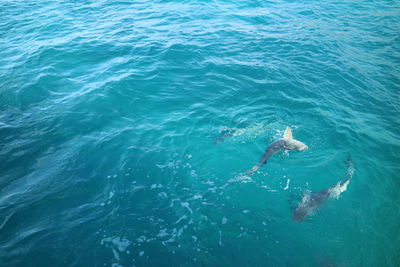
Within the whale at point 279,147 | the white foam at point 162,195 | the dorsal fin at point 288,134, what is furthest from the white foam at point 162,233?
the dorsal fin at point 288,134

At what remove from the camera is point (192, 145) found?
8.66 m

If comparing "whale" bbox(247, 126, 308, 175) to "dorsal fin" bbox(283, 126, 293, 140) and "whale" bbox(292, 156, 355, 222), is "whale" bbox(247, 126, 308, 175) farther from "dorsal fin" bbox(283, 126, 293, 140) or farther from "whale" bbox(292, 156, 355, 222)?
"whale" bbox(292, 156, 355, 222)

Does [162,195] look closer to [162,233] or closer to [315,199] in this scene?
[162,233]

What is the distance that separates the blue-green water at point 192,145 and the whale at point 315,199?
0.57ft

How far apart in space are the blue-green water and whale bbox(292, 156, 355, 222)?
17 centimetres

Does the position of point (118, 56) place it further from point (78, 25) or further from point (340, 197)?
point (340, 197)

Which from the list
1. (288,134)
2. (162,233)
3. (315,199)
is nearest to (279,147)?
(288,134)

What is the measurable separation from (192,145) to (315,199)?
443 cm

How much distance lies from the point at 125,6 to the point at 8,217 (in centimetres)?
1954

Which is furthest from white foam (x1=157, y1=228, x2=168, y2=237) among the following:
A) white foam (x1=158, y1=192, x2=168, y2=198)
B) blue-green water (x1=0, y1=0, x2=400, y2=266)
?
white foam (x1=158, y1=192, x2=168, y2=198)

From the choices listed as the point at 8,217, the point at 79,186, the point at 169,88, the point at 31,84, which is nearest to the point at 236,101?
the point at 169,88

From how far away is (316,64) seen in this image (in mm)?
12977

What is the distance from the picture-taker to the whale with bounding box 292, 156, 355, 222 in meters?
6.73

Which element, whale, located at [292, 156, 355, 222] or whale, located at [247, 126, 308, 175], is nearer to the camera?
whale, located at [292, 156, 355, 222]
